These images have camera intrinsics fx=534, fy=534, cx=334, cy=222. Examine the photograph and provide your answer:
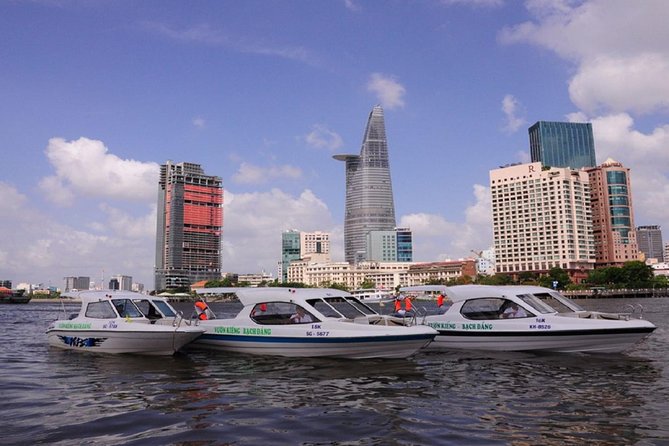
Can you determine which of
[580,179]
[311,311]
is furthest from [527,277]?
[311,311]

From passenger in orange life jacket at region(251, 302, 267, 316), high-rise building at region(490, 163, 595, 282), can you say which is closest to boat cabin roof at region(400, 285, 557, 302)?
passenger in orange life jacket at region(251, 302, 267, 316)

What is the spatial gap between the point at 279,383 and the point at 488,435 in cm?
598

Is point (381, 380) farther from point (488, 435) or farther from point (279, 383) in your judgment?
point (488, 435)

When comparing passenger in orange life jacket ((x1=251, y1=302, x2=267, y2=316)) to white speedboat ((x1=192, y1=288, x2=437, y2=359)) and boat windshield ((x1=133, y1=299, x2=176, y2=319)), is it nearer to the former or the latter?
white speedboat ((x1=192, y1=288, x2=437, y2=359))

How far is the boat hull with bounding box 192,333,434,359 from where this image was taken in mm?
15570

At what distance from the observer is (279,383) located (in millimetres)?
13031

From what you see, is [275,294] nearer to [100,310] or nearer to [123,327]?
[123,327]

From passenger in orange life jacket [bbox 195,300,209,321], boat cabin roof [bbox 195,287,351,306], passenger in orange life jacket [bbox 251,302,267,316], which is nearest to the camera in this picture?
boat cabin roof [bbox 195,287,351,306]

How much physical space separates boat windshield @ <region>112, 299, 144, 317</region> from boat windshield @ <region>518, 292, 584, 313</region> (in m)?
13.2

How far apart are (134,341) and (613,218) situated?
206 metres

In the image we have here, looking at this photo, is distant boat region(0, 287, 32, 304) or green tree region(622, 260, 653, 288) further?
green tree region(622, 260, 653, 288)

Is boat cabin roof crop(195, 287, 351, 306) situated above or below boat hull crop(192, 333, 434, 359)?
above

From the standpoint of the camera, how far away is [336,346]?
1603 cm

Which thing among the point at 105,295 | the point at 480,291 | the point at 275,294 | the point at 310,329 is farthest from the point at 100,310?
the point at 480,291
